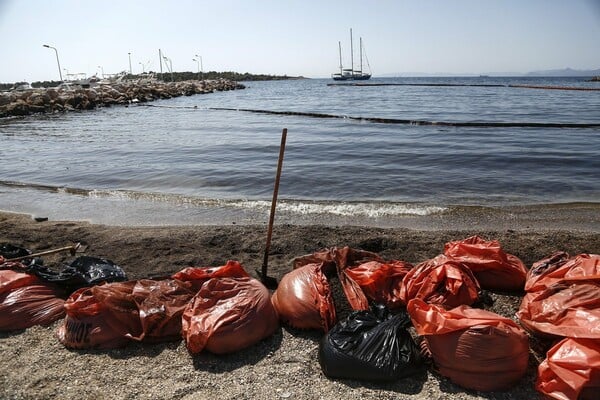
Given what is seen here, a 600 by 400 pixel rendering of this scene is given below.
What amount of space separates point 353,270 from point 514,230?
3639mm

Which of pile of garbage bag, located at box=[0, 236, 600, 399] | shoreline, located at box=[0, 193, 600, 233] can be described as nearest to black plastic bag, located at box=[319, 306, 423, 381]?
pile of garbage bag, located at box=[0, 236, 600, 399]

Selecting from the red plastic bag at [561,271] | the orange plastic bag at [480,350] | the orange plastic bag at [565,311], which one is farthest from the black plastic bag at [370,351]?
the red plastic bag at [561,271]

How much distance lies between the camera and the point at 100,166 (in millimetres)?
12859

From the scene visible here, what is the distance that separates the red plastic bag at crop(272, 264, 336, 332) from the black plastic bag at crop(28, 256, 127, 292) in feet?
6.39

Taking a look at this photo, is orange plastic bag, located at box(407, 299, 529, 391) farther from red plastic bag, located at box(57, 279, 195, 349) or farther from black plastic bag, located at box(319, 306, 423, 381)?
red plastic bag, located at box(57, 279, 195, 349)

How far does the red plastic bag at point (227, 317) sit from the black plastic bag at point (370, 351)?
24.9 inches

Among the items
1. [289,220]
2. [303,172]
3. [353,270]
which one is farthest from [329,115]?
[353,270]

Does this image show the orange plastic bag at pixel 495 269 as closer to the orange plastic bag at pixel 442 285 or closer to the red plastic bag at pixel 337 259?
the orange plastic bag at pixel 442 285

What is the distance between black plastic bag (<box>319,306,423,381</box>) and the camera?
10.4 ft

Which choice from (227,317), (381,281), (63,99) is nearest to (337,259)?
(381,281)

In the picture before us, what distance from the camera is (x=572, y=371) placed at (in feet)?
9.18

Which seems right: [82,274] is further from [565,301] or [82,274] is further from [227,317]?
[565,301]

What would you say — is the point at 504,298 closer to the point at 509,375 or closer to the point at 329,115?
the point at 509,375

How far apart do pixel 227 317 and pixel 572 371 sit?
258 cm
